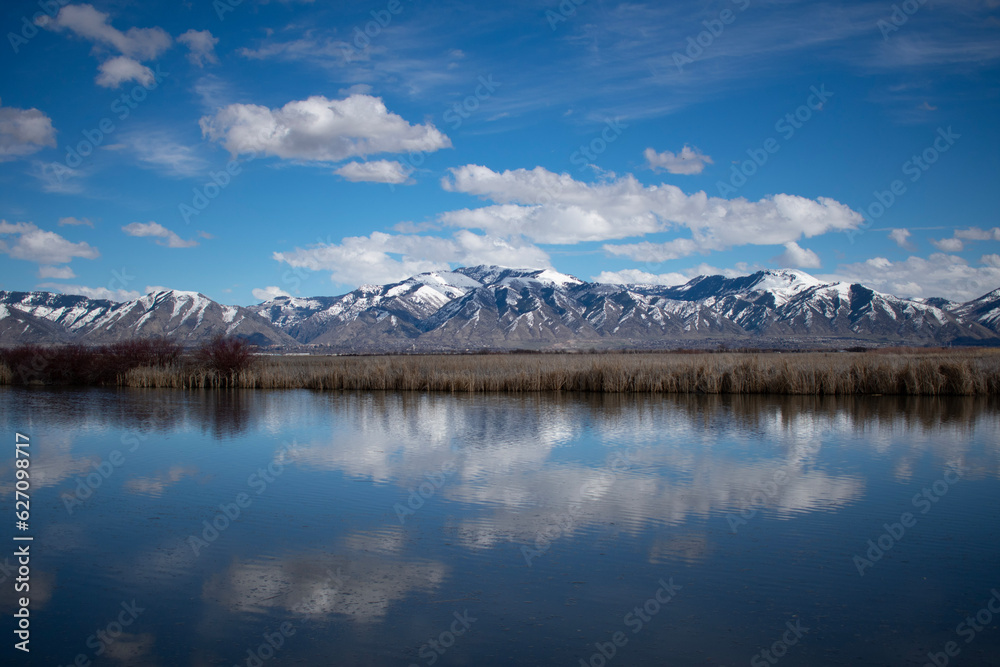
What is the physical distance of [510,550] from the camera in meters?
8.13

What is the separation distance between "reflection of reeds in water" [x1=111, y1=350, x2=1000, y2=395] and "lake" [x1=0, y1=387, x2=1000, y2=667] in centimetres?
1243

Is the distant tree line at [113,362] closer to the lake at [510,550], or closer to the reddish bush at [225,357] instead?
the reddish bush at [225,357]

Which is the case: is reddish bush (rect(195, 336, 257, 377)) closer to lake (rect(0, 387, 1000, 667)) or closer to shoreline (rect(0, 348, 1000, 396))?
shoreline (rect(0, 348, 1000, 396))

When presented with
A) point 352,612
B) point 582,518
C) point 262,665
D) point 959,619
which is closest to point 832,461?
point 582,518

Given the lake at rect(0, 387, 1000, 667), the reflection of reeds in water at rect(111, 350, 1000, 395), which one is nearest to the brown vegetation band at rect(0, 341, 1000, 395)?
the reflection of reeds in water at rect(111, 350, 1000, 395)

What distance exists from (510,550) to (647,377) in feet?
78.7

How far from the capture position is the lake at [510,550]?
5852mm

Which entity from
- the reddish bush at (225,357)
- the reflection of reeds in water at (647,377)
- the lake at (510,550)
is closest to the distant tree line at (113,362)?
the reddish bush at (225,357)

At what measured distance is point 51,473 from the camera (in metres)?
12.5

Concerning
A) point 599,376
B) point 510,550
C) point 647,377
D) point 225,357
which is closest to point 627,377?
point 647,377

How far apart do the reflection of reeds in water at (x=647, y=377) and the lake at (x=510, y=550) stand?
1243 cm

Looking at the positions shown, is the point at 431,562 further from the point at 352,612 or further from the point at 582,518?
the point at 582,518

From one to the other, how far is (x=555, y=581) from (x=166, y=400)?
83.0ft

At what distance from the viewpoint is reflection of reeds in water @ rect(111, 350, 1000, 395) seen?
28.4 metres
